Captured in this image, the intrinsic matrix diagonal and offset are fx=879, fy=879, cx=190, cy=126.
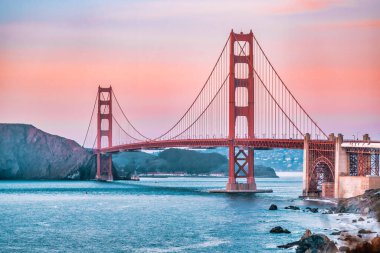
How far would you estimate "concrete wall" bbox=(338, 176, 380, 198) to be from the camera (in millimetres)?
71688

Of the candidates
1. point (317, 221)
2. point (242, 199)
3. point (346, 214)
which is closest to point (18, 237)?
point (317, 221)

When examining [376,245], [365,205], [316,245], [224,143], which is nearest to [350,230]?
[316,245]

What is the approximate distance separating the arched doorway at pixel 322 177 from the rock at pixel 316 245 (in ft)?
133

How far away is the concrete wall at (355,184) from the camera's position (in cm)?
7169

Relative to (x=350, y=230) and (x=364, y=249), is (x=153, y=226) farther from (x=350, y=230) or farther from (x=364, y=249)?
(x=364, y=249)

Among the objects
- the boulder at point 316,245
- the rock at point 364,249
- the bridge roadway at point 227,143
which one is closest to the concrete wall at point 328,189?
the bridge roadway at point 227,143

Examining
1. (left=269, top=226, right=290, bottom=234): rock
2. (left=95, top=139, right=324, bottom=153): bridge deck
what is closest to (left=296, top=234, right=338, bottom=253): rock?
(left=269, top=226, right=290, bottom=234): rock

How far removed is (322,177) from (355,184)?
1346cm

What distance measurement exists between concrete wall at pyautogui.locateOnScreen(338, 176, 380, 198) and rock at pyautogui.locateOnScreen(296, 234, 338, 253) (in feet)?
97.9

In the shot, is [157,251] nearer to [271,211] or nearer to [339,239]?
[339,239]

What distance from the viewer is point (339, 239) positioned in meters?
46.0

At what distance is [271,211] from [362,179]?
327 inches

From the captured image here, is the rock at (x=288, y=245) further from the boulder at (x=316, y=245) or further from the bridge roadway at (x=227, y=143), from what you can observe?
the bridge roadway at (x=227, y=143)

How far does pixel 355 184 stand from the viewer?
247 feet
